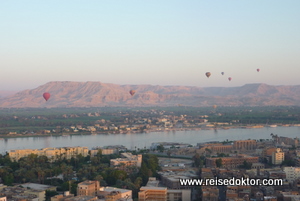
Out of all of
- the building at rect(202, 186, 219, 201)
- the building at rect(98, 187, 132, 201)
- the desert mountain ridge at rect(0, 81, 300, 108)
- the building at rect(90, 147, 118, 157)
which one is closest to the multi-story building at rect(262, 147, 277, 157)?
the building at rect(90, 147, 118, 157)

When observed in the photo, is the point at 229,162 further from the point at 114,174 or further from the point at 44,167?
the point at 44,167

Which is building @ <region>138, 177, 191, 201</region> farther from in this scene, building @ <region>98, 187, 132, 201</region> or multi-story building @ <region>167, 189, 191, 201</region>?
building @ <region>98, 187, 132, 201</region>

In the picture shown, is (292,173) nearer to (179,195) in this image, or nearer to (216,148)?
(179,195)

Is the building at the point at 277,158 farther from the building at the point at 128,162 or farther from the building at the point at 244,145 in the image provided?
the building at the point at 244,145

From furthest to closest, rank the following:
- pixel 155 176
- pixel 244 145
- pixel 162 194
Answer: pixel 244 145, pixel 155 176, pixel 162 194

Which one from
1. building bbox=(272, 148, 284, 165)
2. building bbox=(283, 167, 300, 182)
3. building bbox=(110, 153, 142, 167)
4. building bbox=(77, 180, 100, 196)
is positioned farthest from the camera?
building bbox=(272, 148, 284, 165)

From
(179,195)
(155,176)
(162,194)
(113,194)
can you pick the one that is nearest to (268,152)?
(155,176)

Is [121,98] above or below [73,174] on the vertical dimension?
above

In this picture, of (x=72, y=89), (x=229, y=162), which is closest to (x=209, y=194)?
(x=229, y=162)

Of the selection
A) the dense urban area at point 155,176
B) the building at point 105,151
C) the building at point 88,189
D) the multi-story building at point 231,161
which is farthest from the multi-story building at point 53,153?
the building at point 88,189
